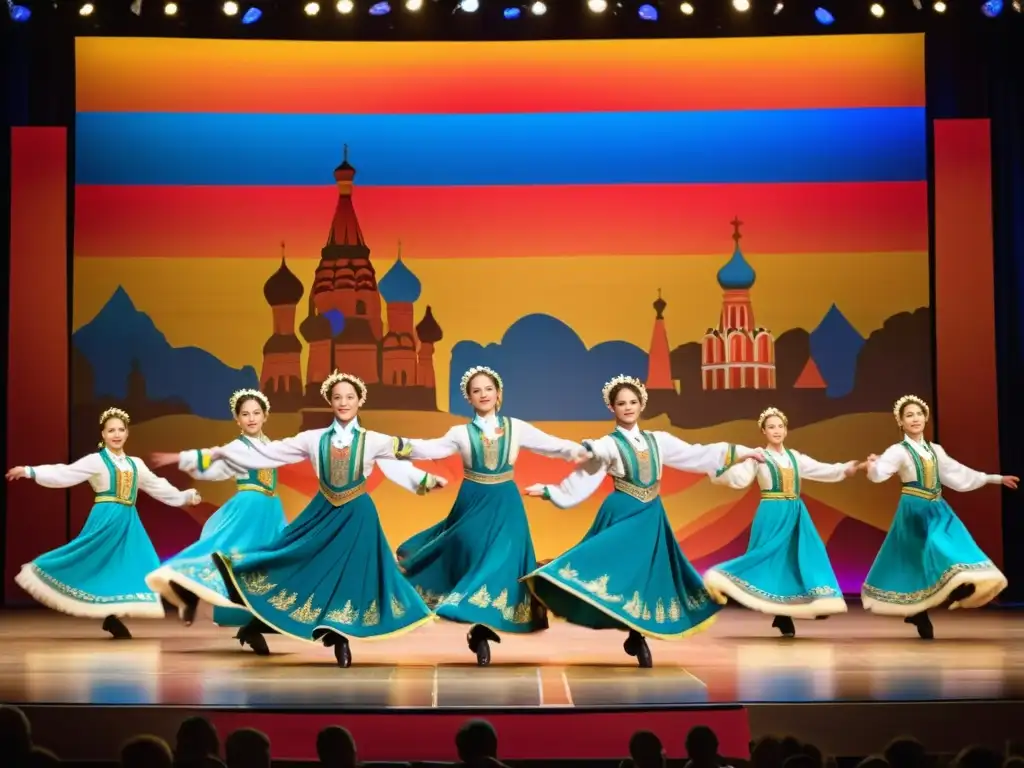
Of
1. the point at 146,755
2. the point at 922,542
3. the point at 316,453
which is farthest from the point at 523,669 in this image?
the point at 146,755

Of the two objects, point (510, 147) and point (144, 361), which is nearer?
point (144, 361)

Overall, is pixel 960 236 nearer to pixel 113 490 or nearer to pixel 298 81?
pixel 298 81

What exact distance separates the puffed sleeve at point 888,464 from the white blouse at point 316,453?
220 cm

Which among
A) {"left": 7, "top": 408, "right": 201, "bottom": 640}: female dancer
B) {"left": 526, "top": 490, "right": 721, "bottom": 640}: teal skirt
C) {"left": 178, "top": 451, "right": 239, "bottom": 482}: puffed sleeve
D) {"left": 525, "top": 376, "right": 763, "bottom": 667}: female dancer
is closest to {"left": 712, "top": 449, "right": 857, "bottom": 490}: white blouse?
{"left": 525, "top": 376, "right": 763, "bottom": 667}: female dancer

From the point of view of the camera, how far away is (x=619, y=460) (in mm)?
5828

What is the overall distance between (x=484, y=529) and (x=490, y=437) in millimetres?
370

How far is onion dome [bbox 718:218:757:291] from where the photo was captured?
8.55 m

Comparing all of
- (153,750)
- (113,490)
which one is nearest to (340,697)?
(153,750)

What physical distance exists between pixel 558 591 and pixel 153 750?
314 centimetres

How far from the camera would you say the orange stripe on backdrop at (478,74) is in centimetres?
857

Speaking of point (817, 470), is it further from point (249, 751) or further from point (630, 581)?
point (249, 751)

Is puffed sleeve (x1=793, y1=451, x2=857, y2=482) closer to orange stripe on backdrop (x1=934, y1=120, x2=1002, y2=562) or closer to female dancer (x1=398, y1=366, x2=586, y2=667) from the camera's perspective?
female dancer (x1=398, y1=366, x2=586, y2=667)

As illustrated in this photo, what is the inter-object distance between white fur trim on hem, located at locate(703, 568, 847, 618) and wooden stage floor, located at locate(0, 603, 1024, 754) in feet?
0.45

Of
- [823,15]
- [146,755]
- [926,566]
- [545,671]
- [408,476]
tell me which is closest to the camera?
[146,755]
